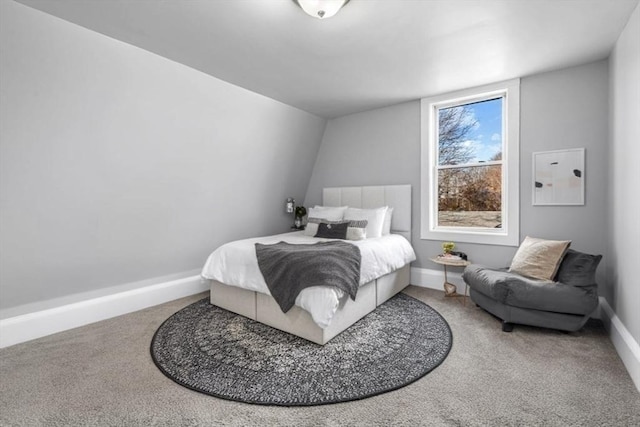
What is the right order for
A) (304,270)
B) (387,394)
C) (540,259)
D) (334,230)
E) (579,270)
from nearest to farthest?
(387,394) → (304,270) → (579,270) → (540,259) → (334,230)

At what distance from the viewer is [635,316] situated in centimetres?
195

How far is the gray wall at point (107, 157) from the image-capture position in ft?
6.61

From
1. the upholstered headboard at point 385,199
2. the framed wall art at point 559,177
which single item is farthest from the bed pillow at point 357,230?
the framed wall art at point 559,177

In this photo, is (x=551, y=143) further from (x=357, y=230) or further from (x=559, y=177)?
(x=357, y=230)

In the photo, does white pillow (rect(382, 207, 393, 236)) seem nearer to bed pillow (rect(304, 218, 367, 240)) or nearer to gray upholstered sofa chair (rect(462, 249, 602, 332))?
bed pillow (rect(304, 218, 367, 240))

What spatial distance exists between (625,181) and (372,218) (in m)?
2.25

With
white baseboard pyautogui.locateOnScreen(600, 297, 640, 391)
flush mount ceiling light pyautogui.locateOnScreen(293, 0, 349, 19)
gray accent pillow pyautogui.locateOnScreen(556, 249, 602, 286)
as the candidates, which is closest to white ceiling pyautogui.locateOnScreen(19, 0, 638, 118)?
flush mount ceiling light pyautogui.locateOnScreen(293, 0, 349, 19)

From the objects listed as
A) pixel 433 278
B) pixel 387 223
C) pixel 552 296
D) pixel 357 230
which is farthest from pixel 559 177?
pixel 357 230

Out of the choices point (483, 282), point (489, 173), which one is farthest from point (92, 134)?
point (489, 173)

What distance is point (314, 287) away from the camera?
7.38ft

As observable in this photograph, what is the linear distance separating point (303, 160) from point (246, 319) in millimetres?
2675

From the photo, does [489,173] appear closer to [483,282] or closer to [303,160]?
[483,282]

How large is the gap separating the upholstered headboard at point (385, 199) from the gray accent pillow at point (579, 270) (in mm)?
1698

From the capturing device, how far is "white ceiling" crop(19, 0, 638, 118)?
6.38ft
